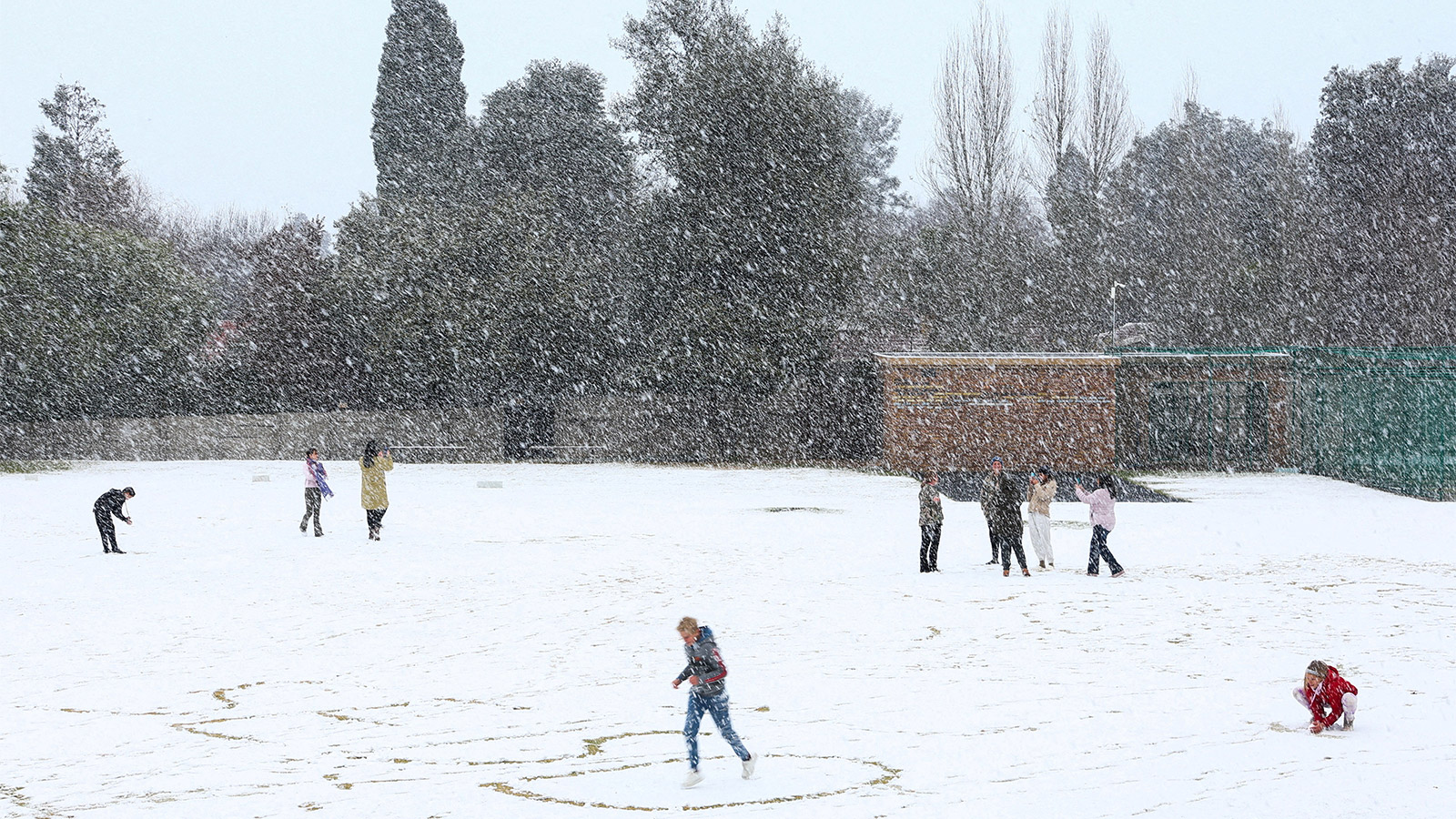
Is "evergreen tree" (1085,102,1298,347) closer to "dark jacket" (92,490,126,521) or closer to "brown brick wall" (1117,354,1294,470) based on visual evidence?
"brown brick wall" (1117,354,1294,470)

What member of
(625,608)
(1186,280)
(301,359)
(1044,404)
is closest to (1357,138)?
(1186,280)

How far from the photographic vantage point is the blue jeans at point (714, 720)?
23.3 ft

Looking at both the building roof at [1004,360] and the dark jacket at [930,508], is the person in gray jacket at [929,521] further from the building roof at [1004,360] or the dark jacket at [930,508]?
the building roof at [1004,360]

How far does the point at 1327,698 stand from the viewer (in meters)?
7.89

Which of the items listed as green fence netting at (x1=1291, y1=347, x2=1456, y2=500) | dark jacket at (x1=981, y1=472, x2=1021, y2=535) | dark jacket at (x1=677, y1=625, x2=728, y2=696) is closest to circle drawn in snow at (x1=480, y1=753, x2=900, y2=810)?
dark jacket at (x1=677, y1=625, x2=728, y2=696)

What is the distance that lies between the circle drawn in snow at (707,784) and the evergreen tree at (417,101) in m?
44.2

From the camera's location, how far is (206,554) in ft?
57.7

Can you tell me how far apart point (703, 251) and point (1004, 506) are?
77.8ft

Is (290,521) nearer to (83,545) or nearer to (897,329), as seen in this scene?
(83,545)

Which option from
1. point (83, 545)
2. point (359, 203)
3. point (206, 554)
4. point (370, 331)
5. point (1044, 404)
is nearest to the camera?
point (206, 554)

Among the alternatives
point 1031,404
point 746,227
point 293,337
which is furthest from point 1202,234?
point 293,337

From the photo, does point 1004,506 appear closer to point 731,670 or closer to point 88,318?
point 731,670

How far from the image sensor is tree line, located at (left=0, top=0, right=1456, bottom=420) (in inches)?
1489

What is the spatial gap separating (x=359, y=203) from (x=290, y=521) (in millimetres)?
25090
